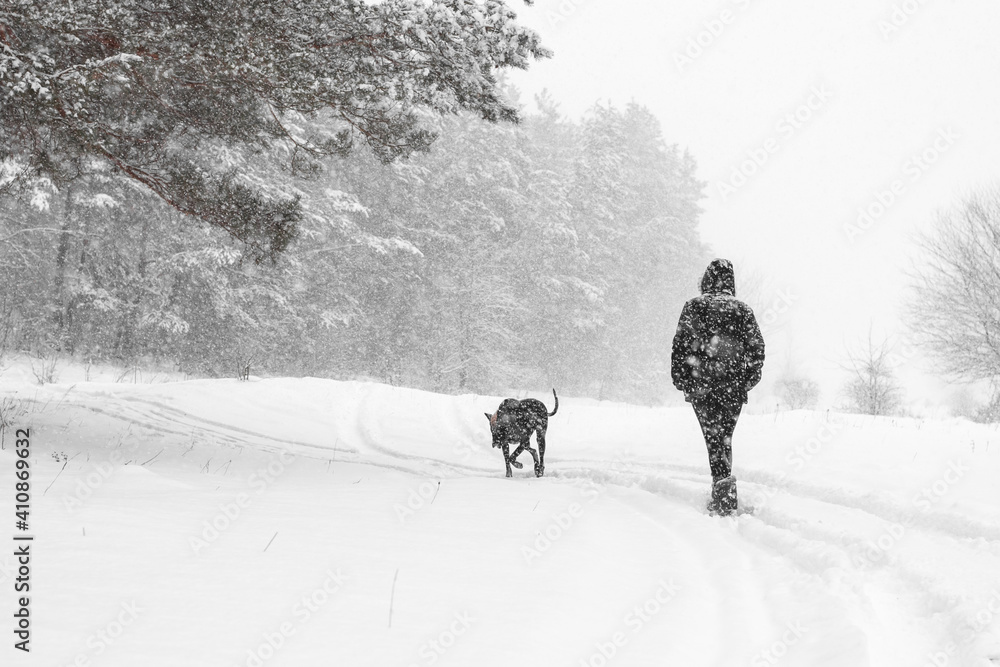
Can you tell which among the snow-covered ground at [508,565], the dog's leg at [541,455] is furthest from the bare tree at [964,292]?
the dog's leg at [541,455]

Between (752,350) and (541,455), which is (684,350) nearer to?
(752,350)

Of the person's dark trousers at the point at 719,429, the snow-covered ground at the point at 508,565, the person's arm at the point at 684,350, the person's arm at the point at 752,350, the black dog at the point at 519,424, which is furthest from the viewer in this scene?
the black dog at the point at 519,424

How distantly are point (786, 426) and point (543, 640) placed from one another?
913cm

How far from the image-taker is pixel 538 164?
32.5 m

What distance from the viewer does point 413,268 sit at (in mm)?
25797

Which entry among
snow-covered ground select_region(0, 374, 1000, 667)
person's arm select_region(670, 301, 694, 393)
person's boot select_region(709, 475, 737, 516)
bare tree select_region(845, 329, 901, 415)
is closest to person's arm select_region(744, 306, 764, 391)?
person's arm select_region(670, 301, 694, 393)

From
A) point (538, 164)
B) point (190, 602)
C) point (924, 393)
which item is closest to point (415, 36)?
point (190, 602)

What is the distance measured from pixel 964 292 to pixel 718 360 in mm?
17123

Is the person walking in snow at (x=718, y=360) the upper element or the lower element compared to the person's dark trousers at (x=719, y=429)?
upper

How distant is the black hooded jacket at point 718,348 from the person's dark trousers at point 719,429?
0.05 metres

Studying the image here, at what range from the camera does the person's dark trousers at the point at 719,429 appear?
562 centimetres

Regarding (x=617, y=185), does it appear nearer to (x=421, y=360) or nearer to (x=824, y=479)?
(x=421, y=360)

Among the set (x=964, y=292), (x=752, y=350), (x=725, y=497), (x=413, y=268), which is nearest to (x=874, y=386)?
(x=964, y=292)

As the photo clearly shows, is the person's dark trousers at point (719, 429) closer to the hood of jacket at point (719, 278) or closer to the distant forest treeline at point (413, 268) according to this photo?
the hood of jacket at point (719, 278)
